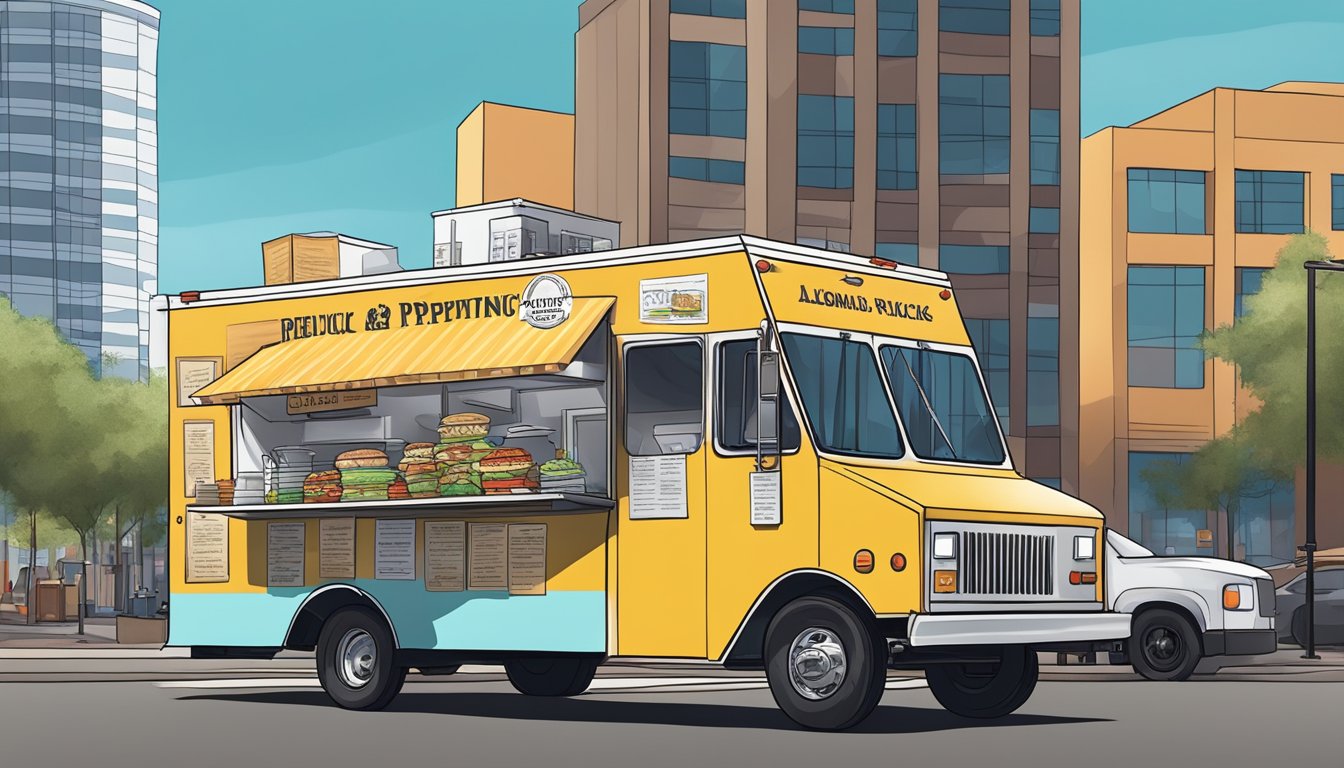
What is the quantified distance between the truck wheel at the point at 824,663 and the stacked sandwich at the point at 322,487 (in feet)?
14.5

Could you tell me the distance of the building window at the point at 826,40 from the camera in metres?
68.8

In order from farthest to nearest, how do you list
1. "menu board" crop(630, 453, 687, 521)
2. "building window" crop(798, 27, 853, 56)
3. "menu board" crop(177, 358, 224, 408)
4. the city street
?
"building window" crop(798, 27, 853, 56) < "menu board" crop(177, 358, 224, 408) < "menu board" crop(630, 453, 687, 521) < the city street

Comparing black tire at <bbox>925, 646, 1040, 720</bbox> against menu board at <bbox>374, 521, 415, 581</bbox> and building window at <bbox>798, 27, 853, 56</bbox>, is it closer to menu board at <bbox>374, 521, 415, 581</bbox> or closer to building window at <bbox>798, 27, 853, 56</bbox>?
menu board at <bbox>374, 521, 415, 581</bbox>

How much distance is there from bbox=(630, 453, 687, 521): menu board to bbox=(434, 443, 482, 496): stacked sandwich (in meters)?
1.43

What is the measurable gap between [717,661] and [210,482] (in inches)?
223

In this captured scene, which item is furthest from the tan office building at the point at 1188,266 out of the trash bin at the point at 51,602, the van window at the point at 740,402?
the van window at the point at 740,402

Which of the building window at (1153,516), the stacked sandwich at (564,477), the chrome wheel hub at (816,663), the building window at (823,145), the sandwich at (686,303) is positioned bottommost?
the building window at (1153,516)

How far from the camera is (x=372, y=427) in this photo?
18.1 meters

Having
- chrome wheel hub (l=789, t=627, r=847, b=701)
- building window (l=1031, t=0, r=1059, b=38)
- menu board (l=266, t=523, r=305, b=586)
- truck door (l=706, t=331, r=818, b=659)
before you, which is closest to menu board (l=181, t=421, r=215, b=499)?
menu board (l=266, t=523, r=305, b=586)

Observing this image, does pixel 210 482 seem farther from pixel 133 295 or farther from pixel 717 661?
pixel 133 295

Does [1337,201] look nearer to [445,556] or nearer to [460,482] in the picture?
[445,556]

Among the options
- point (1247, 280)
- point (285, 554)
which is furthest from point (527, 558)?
point (1247, 280)

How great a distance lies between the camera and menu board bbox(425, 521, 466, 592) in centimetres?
1733

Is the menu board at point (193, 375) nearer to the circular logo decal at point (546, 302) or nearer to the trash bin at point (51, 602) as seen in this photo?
the circular logo decal at point (546, 302)
